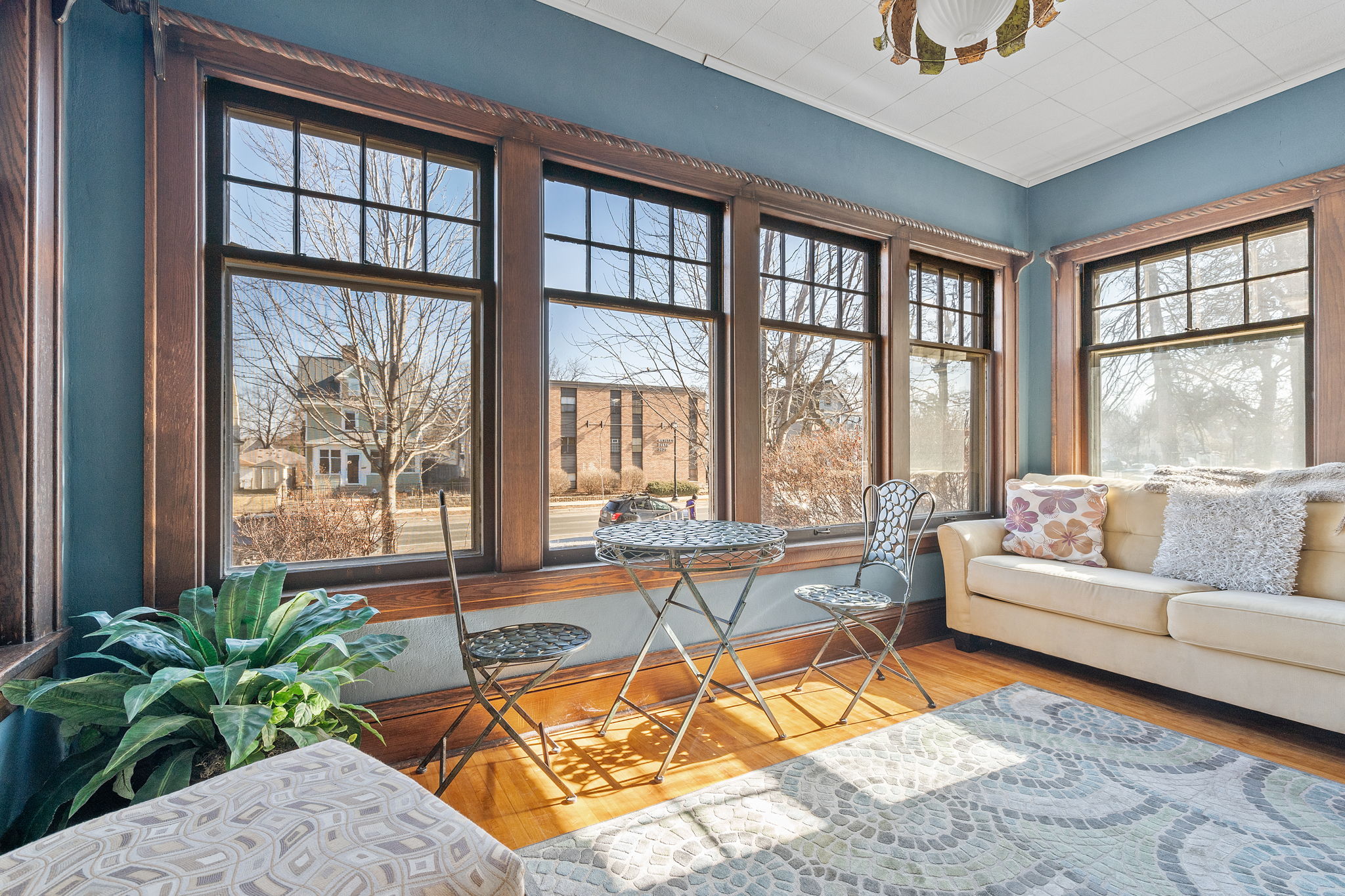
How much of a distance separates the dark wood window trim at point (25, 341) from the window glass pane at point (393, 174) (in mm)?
886

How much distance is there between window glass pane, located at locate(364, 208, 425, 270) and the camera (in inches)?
93.4

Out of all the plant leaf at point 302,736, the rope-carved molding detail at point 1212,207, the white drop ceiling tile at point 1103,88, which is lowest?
the plant leaf at point 302,736

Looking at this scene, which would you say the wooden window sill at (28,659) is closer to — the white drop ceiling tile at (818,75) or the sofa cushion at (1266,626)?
the white drop ceiling tile at (818,75)

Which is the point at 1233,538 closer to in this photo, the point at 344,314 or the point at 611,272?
the point at 611,272

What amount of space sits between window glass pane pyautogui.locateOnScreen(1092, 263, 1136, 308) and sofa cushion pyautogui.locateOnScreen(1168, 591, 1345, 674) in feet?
7.14

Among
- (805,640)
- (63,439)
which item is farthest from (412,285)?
(805,640)

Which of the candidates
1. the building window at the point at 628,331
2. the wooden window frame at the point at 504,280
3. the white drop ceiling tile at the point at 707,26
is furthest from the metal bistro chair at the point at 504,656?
the white drop ceiling tile at the point at 707,26

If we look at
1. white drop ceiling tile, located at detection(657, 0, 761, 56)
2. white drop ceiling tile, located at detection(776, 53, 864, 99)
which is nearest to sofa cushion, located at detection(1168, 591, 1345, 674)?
white drop ceiling tile, located at detection(776, 53, 864, 99)

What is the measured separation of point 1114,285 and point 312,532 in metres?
4.91

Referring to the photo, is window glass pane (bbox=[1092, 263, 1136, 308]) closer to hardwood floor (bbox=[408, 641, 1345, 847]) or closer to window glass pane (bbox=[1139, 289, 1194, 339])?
window glass pane (bbox=[1139, 289, 1194, 339])

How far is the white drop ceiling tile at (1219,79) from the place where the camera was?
3045 millimetres

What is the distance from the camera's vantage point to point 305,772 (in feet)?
3.59

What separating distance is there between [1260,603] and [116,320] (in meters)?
4.34

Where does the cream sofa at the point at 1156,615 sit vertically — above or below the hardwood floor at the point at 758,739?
above
